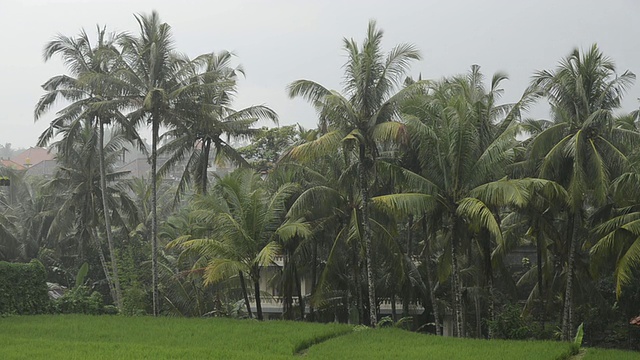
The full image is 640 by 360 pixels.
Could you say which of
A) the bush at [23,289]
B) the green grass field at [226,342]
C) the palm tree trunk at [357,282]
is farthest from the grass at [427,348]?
the bush at [23,289]

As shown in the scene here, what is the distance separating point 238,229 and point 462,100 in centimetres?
807

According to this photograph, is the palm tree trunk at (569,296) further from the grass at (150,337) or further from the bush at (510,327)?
the grass at (150,337)

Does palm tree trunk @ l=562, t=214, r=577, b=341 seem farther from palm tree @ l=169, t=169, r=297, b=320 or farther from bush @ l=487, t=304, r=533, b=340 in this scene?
palm tree @ l=169, t=169, r=297, b=320

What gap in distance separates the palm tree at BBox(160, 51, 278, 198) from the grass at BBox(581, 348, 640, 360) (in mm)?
15016

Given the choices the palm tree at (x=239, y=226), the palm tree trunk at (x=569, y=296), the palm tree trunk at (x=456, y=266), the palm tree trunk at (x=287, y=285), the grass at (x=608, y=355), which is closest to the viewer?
the grass at (x=608, y=355)

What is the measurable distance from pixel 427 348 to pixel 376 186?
9.42 metres

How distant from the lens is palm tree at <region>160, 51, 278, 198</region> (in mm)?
27453

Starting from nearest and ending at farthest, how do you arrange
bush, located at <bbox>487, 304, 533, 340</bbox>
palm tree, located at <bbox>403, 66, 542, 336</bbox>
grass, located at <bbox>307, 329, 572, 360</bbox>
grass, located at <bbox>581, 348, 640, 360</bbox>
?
grass, located at <bbox>307, 329, 572, 360</bbox>
grass, located at <bbox>581, 348, 640, 360</bbox>
palm tree, located at <bbox>403, 66, 542, 336</bbox>
bush, located at <bbox>487, 304, 533, 340</bbox>

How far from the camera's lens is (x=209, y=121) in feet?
90.8

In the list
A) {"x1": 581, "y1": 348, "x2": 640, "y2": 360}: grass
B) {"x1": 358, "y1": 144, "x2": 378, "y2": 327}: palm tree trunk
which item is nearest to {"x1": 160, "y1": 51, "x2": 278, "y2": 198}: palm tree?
{"x1": 358, "y1": 144, "x2": 378, "y2": 327}: palm tree trunk

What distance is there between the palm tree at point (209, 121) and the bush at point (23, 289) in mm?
6933

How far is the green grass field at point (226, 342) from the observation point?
15.9m

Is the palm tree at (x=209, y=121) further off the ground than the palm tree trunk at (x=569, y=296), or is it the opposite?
the palm tree at (x=209, y=121)

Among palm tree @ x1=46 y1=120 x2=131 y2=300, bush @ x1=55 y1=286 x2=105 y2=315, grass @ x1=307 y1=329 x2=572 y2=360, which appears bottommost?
grass @ x1=307 y1=329 x2=572 y2=360
